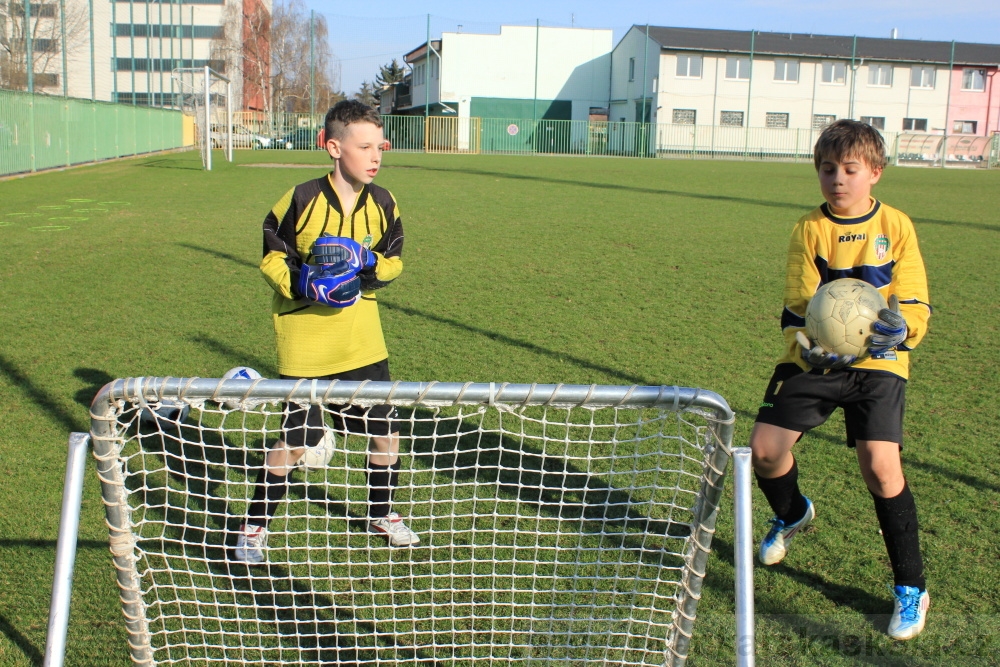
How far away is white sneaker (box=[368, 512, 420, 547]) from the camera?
11.6ft

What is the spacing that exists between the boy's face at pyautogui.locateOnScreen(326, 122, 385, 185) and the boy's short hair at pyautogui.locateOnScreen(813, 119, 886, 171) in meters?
1.68

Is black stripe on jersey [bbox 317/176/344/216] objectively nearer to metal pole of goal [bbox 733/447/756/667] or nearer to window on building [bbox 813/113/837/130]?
metal pole of goal [bbox 733/447/756/667]

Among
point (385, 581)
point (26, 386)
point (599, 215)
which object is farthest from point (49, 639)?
point (599, 215)

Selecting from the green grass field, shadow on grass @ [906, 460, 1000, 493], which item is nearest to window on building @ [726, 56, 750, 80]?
the green grass field

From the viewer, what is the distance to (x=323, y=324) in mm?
3543

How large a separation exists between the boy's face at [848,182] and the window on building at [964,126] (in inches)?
2368

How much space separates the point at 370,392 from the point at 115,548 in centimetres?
83

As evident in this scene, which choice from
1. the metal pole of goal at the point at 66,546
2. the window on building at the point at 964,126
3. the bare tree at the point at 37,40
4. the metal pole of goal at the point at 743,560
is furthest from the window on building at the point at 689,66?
the metal pole of goal at the point at 66,546

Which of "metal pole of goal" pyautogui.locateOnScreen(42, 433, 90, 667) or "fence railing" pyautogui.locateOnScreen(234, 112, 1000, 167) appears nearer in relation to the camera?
"metal pole of goal" pyautogui.locateOnScreen(42, 433, 90, 667)

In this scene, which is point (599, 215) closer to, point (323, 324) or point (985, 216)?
point (985, 216)

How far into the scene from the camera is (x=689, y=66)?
5141 centimetres

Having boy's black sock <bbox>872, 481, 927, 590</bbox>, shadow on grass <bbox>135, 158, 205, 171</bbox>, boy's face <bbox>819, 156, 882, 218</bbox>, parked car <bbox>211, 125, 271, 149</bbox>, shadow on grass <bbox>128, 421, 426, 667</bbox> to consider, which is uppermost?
parked car <bbox>211, 125, 271, 149</bbox>

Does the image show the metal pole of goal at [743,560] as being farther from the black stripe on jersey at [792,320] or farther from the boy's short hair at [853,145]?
the boy's short hair at [853,145]

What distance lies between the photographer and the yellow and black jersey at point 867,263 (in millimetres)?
3119
